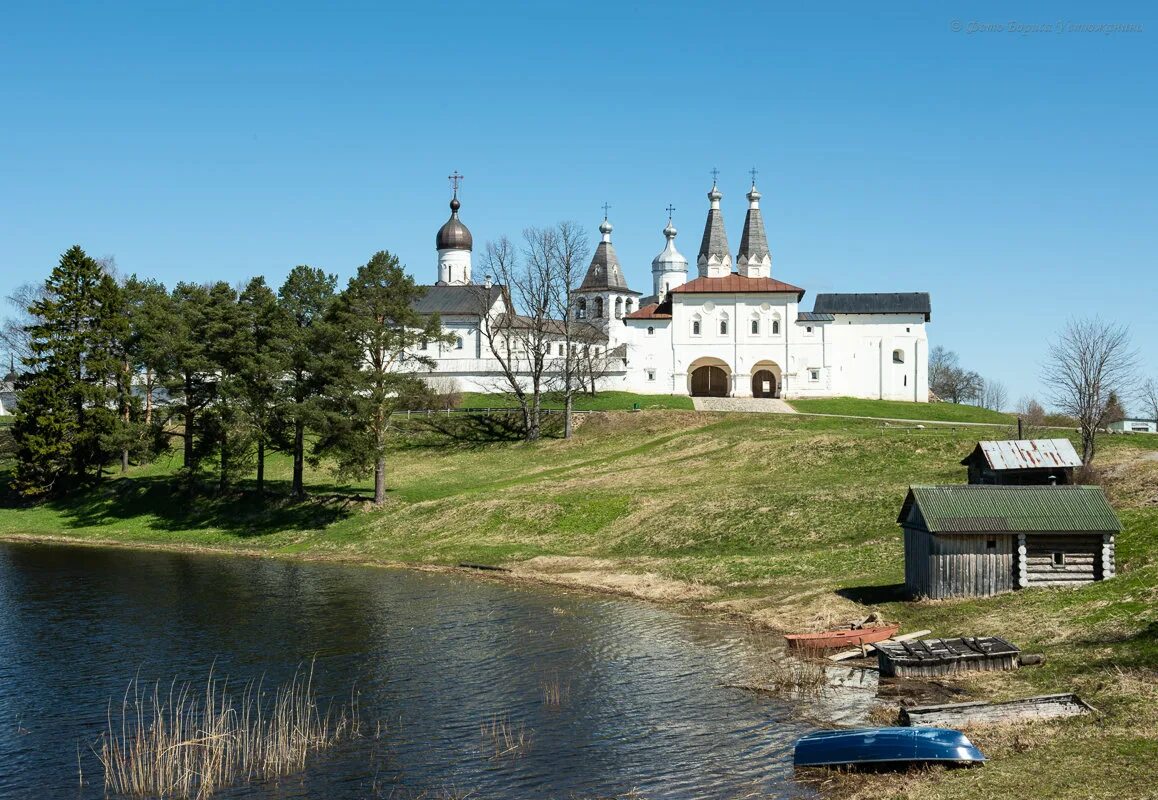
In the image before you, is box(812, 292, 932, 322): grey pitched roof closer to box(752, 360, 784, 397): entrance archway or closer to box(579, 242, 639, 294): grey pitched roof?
box(752, 360, 784, 397): entrance archway

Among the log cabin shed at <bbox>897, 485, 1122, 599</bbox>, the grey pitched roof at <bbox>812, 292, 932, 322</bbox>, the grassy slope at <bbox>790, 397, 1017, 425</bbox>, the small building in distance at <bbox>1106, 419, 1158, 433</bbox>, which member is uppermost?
the grey pitched roof at <bbox>812, 292, 932, 322</bbox>

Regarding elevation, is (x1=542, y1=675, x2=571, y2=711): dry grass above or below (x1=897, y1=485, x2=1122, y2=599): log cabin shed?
below

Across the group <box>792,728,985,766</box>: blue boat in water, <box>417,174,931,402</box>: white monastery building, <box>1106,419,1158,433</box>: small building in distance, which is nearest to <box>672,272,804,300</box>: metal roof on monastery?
<box>417,174,931,402</box>: white monastery building

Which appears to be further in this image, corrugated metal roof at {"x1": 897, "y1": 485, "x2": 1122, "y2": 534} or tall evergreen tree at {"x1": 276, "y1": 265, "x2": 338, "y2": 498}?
tall evergreen tree at {"x1": 276, "y1": 265, "x2": 338, "y2": 498}

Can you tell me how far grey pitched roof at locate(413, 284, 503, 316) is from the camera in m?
96.2

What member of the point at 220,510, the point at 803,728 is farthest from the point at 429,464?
the point at 803,728

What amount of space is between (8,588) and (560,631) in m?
21.7

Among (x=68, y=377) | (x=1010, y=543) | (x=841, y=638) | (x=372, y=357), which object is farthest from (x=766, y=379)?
(x=841, y=638)

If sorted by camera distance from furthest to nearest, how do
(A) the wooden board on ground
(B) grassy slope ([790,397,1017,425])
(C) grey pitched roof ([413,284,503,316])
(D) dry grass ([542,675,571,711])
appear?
(C) grey pitched roof ([413,284,503,316])
(B) grassy slope ([790,397,1017,425])
(A) the wooden board on ground
(D) dry grass ([542,675,571,711])

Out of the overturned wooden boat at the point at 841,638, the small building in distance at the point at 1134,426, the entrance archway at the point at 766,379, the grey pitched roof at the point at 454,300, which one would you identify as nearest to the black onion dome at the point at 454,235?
the grey pitched roof at the point at 454,300

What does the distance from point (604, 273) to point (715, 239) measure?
14.7 meters

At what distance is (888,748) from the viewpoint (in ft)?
61.1

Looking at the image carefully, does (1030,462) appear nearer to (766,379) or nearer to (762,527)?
(762,527)

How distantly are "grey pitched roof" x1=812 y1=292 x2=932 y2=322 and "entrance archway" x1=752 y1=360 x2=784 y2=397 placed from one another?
226 inches
